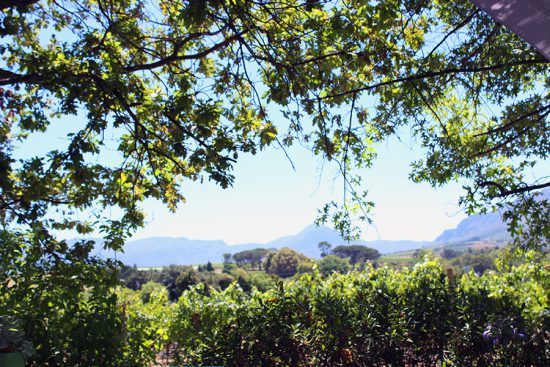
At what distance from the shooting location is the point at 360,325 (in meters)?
4.29

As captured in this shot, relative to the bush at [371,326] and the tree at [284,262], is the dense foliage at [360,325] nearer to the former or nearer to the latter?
the bush at [371,326]

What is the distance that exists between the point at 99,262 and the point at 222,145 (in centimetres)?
162

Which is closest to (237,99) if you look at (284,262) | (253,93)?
(253,93)

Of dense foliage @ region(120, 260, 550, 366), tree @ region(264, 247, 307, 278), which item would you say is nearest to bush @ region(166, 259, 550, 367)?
dense foliage @ region(120, 260, 550, 366)

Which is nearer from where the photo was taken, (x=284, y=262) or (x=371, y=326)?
(x=371, y=326)

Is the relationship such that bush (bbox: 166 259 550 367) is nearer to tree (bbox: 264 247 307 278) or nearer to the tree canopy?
the tree canopy

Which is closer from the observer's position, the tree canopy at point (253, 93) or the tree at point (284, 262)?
the tree canopy at point (253, 93)

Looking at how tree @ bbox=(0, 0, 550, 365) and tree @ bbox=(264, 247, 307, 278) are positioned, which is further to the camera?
tree @ bbox=(264, 247, 307, 278)

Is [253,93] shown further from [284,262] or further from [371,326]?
[284,262]

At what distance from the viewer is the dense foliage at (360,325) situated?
4184mm

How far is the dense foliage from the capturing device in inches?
165

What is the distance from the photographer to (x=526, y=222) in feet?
19.8

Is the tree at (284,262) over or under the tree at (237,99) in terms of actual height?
under

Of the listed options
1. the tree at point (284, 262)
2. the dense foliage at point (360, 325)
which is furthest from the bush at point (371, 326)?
the tree at point (284, 262)
